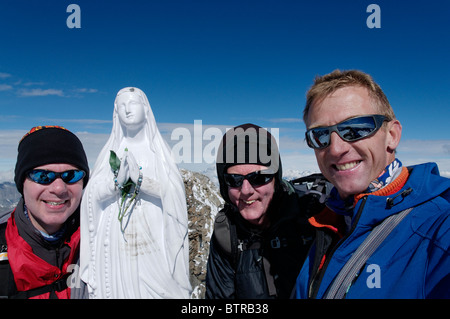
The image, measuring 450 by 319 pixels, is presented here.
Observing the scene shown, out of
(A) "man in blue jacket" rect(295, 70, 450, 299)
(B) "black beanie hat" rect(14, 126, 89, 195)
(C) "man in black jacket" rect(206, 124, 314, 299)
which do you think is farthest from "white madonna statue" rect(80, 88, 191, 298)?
(A) "man in blue jacket" rect(295, 70, 450, 299)

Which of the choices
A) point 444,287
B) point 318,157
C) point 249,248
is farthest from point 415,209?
point 249,248

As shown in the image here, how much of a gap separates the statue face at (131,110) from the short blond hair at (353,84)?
2.46m

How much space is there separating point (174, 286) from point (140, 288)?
17.7 inches

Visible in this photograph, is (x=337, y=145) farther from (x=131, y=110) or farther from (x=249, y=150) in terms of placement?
(x=131, y=110)

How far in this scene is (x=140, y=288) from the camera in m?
3.58

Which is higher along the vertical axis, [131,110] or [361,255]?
[131,110]

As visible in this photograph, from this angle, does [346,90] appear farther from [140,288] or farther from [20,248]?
[20,248]

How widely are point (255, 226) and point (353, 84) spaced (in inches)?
73.1

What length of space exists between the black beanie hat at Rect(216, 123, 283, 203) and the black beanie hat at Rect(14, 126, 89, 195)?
73.7 inches

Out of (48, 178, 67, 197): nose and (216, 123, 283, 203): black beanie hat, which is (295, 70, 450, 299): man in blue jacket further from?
(48, 178, 67, 197): nose

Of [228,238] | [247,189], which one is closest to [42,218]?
[228,238]

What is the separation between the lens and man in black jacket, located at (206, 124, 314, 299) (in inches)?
111

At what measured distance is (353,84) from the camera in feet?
6.45
